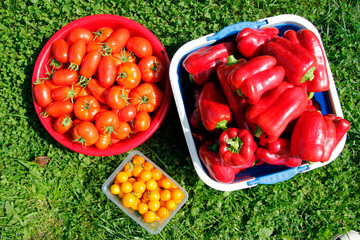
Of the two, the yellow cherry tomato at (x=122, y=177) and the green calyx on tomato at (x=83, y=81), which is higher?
the green calyx on tomato at (x=83, y=81)

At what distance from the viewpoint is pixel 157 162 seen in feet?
9.02

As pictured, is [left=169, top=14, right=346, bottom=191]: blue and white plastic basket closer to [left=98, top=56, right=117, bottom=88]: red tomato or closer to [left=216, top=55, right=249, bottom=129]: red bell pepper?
[left=216, top=55, right=249, bottom=129]: red bell pepper

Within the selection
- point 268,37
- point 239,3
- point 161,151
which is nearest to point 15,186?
point 161,151

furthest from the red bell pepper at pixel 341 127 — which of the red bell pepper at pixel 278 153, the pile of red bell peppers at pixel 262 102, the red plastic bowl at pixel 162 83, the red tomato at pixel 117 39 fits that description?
the red tomato at pixel 117 39

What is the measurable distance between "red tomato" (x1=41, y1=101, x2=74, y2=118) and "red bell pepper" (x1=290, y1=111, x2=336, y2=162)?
1621 mm

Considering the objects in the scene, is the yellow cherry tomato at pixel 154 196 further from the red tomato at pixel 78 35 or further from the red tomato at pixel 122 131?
the red tomato at pixel 78 35

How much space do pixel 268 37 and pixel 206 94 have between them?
1.99 ft

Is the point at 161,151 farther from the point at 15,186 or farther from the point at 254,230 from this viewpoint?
the point at 15,186

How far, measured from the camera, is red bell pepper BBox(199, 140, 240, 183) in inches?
80.4

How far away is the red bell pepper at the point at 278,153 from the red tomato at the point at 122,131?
100 cm

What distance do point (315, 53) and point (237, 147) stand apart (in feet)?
2.76

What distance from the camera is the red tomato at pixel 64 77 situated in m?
2.24

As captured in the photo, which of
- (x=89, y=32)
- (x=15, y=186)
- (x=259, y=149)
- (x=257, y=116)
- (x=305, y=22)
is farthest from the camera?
(x=15, y=186)

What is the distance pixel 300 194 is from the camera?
9.12ft
